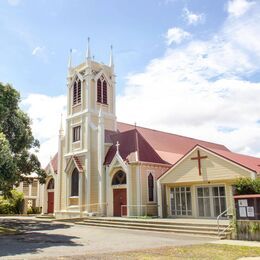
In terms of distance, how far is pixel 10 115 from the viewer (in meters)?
22.0

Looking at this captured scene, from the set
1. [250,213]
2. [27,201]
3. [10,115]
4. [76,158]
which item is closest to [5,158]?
[10,115]

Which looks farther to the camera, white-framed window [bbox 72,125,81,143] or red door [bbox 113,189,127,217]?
white-framed window [bbox 72,125,81,143]

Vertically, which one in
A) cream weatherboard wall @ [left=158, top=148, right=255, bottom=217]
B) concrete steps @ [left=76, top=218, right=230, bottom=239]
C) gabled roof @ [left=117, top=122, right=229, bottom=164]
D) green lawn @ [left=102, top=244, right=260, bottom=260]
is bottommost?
green lawn @ [left=102, top=244, right=260, bottom=260]

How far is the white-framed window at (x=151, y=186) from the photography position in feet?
94.9

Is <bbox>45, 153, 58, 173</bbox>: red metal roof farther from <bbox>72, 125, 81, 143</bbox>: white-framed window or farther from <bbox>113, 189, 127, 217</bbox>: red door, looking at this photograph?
<bbox>113, 189, 127, 217</bbox>: red door

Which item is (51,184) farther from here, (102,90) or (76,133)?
(102,90)

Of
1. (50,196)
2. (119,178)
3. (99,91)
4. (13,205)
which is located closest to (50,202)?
(50,196)

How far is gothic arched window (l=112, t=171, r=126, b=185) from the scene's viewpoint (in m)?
29.8

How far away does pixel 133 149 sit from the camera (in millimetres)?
30156

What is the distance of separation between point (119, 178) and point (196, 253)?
61.1 ft

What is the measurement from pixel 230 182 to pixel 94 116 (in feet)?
50.1

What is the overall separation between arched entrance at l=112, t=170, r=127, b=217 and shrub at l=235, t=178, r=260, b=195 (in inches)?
546

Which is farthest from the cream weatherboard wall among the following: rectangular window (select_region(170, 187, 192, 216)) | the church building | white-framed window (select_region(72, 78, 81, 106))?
white-framed window (select_region(72, 78, 81, 106))

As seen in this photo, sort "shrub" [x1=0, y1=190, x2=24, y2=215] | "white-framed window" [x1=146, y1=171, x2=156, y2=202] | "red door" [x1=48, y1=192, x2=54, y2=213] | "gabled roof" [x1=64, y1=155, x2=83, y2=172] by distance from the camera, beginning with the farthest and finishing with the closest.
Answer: "shrub" [x1=0, y1=190, x2=24, y2=215] < "red door" [x1=48, y1=192, x2=54, y2=213] < "gabled roof" [x1=64, y1=155, x2=83, y2=172] < "white-framed window" [x1=146, y1=171, x2=156, y2=202]
